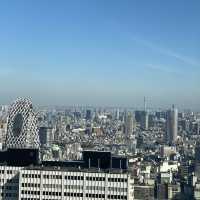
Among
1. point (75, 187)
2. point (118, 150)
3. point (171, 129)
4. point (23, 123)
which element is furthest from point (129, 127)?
point (75, 187)

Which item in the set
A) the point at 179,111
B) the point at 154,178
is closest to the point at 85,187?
the point at 154,178

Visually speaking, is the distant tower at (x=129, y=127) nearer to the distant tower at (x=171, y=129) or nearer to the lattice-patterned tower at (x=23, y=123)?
the distant tower at (x=171, y=129)

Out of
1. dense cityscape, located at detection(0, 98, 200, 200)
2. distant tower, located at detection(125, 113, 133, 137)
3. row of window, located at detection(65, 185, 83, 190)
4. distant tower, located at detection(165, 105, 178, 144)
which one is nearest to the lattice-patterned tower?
dense cityscape, located at detection(0, 98, 200, 200)

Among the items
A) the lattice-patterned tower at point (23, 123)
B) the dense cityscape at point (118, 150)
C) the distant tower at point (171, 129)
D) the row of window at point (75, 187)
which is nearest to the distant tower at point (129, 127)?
the dense cityscape at point (118, 150)

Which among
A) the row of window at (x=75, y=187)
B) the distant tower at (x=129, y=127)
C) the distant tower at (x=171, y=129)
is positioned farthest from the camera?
the distant tower at (x=129, y=127)

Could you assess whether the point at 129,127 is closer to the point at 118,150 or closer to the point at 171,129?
the point at 171,129

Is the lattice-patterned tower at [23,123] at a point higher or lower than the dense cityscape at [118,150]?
higher

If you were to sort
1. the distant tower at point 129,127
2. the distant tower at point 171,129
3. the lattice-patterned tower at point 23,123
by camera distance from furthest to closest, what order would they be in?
the distant tower at point 129,127 → the distant tower at point 171,129 → the lattice-patterned tower at point 23,123

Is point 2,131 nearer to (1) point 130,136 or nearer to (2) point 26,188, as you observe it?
(1) point 130,136
